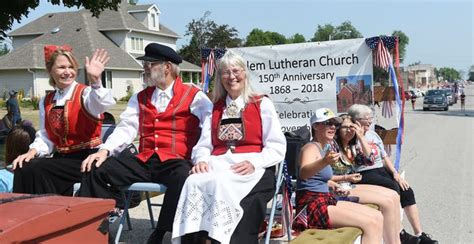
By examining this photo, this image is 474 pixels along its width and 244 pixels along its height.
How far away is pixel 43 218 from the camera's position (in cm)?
246

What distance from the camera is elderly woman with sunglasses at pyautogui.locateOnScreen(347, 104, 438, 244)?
497cm

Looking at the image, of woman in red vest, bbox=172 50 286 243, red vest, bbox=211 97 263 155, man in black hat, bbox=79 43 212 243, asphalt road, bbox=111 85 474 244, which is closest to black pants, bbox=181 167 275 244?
woman in red vest, bbox=172 50 286 243

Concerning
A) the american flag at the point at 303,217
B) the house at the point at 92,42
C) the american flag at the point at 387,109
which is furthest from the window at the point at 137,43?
the american flag at the point at 303,217

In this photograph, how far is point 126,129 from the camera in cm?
433

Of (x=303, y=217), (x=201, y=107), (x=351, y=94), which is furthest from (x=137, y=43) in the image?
(x=303, y=217)

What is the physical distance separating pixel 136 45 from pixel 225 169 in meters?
46.2

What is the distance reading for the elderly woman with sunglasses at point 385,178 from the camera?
4.97 metres

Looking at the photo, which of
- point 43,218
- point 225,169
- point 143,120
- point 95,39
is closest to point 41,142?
point 143,120

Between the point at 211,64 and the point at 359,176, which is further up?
the point at 211,64

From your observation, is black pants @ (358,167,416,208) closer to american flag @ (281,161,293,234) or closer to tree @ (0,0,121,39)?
american flag @ (281,161,293,234)

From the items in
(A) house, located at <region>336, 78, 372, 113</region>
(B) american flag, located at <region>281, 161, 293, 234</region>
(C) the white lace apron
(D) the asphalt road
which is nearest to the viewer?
(C) the white lace apron

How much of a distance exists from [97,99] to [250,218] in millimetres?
1561

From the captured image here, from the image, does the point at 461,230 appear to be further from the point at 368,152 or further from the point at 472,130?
the point at 472,130

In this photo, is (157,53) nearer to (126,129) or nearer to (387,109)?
(126,129)
